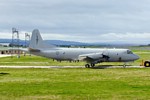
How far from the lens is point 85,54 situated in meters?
63.2

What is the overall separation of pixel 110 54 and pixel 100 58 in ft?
6.43

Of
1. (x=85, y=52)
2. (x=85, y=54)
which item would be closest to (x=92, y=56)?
(x=85, y=54)

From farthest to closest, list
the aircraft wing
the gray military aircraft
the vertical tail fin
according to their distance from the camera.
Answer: the vertical tail fin < the gray military aircraft < the aircraft wing

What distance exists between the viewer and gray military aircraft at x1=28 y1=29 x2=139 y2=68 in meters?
61.7

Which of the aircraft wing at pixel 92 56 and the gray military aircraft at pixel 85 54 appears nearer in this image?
the aircraft wing at pixel 92 56

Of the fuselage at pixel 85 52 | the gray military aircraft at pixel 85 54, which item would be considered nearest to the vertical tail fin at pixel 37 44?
the gray military aircraft at pixel 85 54

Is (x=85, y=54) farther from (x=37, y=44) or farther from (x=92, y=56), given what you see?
(x=37, y=44)

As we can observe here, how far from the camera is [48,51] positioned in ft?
209

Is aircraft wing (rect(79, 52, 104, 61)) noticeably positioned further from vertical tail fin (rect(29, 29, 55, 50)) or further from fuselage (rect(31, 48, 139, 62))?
vertical tail fin (rect(29, 29, 55, 50))

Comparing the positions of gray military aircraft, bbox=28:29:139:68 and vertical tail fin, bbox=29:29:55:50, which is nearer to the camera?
gray military aircraft, bbox=28:29:139:68

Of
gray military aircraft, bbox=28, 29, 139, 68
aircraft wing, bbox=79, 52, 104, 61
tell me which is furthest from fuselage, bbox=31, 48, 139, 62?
aircraft wing, bbox=79, 52, 104, 61

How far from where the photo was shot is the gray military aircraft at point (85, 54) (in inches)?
2430

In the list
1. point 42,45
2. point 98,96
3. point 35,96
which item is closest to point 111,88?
point 98,96

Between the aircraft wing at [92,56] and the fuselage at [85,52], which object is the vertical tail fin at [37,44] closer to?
the fuselage at [85,52]
